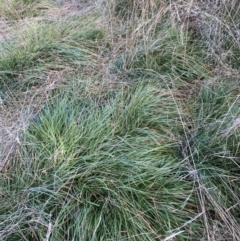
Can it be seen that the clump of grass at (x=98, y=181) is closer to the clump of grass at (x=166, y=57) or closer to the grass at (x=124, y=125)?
the grass at (x=124, y=125)

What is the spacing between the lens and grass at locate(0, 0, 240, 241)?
1574 millimetres

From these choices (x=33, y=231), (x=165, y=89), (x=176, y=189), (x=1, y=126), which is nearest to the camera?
(x=33, y=231)

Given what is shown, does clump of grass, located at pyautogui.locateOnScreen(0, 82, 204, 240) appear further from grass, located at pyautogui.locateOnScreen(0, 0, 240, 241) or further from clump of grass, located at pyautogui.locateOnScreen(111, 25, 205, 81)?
clump of grass, located at pyautogui.locateOnScreen(111, 25, 205, 81)

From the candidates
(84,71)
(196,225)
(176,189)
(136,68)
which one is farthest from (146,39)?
(196,225)

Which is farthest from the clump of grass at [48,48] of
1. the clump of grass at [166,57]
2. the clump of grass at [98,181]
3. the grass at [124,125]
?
the clump of grass at [98,181]

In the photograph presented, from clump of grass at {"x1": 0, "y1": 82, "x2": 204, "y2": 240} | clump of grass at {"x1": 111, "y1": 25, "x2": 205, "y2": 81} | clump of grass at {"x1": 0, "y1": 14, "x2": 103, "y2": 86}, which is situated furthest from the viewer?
clump of grass at {"x1": 0, "y1": 14, "x2": 103, "y2": 86}

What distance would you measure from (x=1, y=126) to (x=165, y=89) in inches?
36.6

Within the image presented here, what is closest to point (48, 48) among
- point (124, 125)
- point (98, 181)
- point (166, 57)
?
point (166, 57)

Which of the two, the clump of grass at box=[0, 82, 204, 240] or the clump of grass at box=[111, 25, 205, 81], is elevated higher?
the clump of grass at box=[111, 25, 205, 81]

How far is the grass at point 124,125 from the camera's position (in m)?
1.57

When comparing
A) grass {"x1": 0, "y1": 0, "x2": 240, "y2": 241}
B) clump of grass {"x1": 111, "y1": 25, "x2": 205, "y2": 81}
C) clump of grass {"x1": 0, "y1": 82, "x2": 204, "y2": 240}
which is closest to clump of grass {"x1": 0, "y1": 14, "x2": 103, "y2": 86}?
grass {"x1": 0, "y1": 0, "x2": 240, "y2": 241}

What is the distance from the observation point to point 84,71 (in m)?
2.44

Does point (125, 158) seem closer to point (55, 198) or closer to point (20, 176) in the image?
point (55, 198)

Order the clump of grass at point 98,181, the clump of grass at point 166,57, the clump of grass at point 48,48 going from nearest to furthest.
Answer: the clump of grass at point 98,181
the clump of grass at point 166,57
the clump of grass at point 48,48
